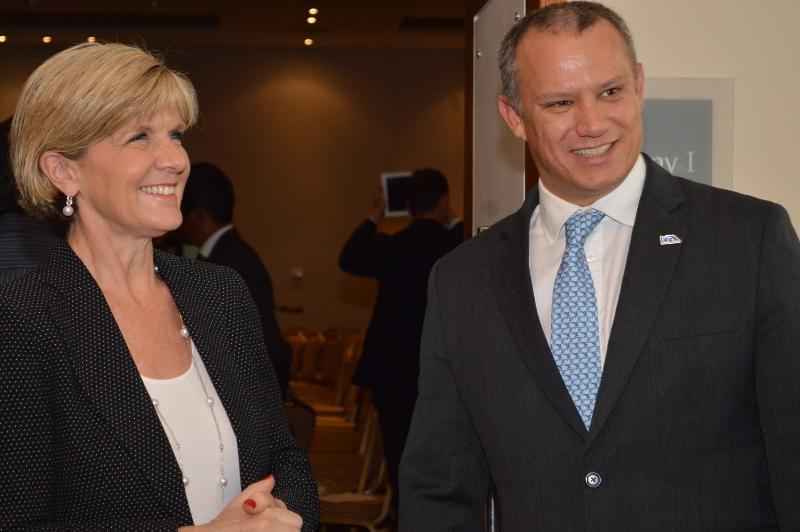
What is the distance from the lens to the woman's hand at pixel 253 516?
2006 mm

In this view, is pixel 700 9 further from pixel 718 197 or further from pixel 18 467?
pixel 18 467

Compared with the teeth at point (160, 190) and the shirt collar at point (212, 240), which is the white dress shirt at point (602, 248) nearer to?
the teeth at point (160, 190)

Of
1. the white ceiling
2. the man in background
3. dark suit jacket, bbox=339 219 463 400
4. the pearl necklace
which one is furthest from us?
the white ceiling

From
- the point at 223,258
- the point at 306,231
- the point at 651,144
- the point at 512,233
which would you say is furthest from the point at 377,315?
the point at 306,231

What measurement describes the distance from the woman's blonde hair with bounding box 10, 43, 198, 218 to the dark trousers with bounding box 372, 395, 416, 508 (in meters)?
3.56

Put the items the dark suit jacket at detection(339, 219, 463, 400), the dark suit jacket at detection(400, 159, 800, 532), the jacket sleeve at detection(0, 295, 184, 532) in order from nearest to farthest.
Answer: the jacket sleeve at detection(0, 295, 184, 532), the dark suit jacket at detection(400, 159, 800, 532), the dark suit jacket at detection(339, 219, 463, 400)

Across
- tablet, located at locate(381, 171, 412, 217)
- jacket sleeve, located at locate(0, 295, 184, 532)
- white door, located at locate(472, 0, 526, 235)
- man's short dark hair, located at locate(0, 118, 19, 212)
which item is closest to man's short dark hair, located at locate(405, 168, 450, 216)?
tablet, located at locate(381, 171, 412, 217)

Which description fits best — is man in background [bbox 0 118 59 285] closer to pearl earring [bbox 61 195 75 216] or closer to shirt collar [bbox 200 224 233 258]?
pearl earring [bbox 61 195 75 216]

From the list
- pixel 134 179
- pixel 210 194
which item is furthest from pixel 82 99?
pixel 210 194

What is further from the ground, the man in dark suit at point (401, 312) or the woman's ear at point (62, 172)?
the woman's ear at point (62, 172)

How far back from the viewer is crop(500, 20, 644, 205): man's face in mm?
2189

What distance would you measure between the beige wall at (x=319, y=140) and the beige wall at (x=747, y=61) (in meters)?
9.99

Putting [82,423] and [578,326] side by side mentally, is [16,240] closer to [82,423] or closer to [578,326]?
[82,423]

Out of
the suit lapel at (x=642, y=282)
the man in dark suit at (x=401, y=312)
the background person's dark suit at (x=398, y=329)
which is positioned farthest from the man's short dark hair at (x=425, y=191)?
the suit lapel at (x=642, y=282)
